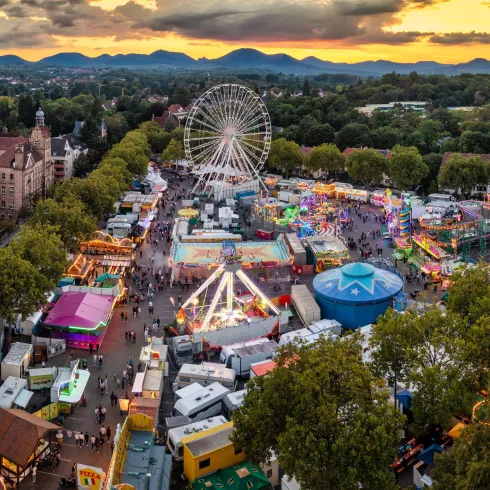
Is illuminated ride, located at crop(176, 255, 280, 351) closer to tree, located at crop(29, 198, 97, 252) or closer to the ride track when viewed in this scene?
tree, located at crop(29, 198, 97, 252)

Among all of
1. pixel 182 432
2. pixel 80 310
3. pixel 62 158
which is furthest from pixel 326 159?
pixel 182 432

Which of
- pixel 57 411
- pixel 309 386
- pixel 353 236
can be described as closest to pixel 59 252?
pixel 57 411

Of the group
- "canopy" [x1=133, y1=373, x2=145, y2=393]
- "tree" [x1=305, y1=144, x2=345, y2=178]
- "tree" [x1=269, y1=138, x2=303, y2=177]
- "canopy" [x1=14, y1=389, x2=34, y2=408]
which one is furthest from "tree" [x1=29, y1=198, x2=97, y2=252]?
"tree" [x1=269, y1=138, x2=303, y2=177]

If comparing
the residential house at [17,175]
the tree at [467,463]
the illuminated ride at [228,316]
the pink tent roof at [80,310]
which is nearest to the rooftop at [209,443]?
the tree at [467,463]

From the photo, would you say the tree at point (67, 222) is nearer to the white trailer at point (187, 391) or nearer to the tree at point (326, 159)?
the white trailer at point (187, 391)

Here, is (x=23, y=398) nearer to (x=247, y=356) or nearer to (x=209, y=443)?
(x=209, y=443)

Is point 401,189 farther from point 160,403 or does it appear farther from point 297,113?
point 160,403
